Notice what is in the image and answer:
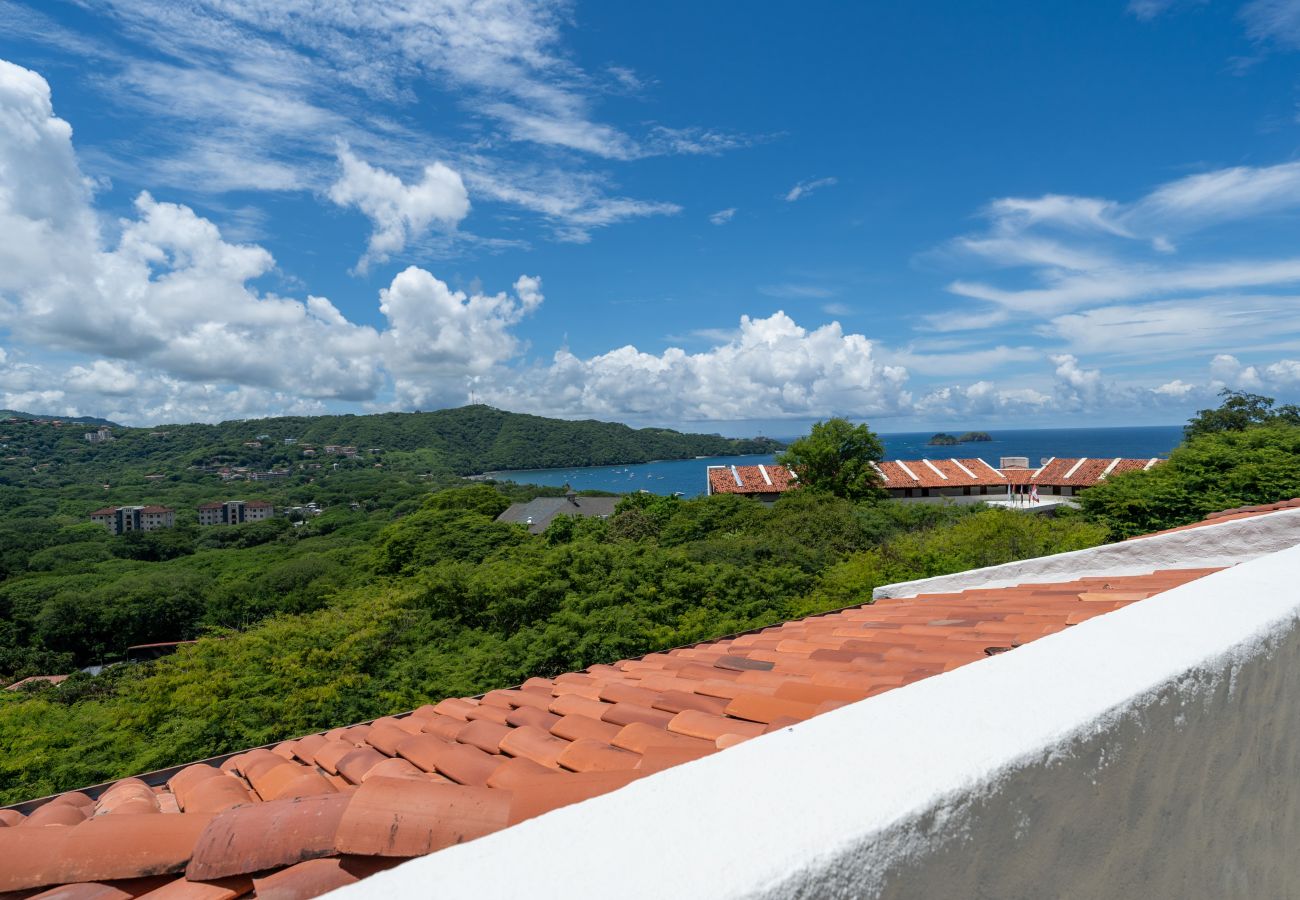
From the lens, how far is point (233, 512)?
119 m

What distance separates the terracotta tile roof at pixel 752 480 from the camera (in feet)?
178

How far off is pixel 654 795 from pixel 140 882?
1.39 metres

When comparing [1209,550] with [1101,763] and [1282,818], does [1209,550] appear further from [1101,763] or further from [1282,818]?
[1101,763]

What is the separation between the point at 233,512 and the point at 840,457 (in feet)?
354

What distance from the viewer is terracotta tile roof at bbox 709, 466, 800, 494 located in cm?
5441

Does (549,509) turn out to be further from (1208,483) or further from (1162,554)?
(1162,554)

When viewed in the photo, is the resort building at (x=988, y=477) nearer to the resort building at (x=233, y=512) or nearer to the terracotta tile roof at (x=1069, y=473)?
the terracotta tile roof at (x=1069, y=473)

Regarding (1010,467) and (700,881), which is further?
(1010,467)

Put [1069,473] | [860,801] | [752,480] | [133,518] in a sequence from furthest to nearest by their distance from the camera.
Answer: [133,518]
[752,480]
[1069,473]
[860,801]

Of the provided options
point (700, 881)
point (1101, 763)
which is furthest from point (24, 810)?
point (1101, 763)

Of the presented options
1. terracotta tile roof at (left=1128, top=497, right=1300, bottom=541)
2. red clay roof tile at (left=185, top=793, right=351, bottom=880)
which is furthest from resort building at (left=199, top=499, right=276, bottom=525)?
red clay roof tile at (left=185, top=793, right=351, bottom=880)

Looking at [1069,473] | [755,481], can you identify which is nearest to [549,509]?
[755,481]

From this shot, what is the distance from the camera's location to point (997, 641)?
388 centimetres

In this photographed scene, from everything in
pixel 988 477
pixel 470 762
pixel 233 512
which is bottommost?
pixel 233 512
